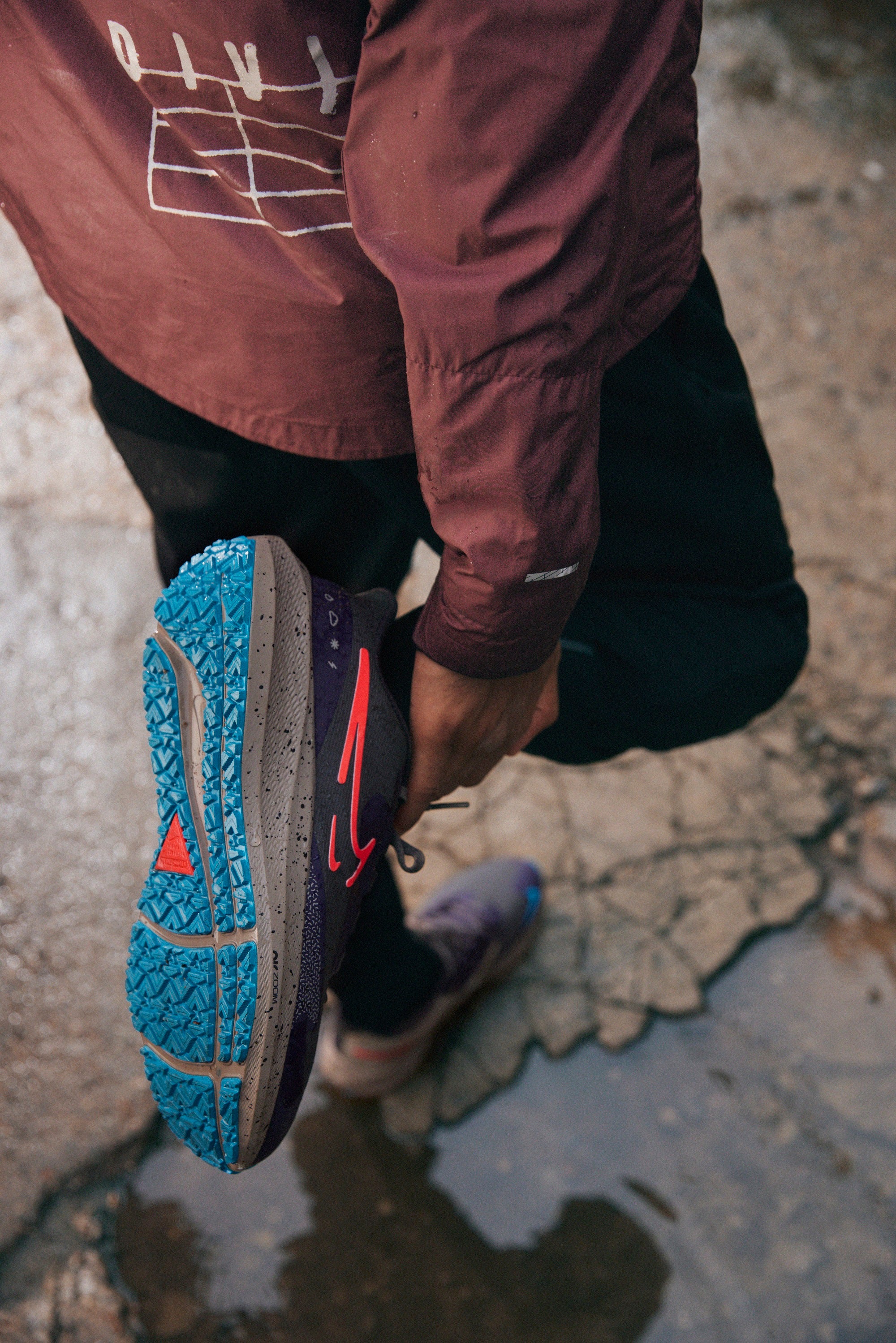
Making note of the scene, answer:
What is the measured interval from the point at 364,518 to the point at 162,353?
324 millimetres

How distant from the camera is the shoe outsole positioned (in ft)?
2.96

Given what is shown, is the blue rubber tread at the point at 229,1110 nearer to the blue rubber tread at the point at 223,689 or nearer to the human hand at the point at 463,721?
the blue rubber tread at the point at 223,689

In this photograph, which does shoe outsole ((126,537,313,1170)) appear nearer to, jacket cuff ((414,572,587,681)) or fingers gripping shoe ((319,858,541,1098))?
jacket cuff ((414,572,587,681))

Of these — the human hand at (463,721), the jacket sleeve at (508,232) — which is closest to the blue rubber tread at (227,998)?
the human hand at (463,721)

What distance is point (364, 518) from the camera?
116 centimetres

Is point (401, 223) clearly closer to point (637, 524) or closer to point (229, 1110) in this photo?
point (637, 524)

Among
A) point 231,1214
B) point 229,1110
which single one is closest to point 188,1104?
point 229,1110

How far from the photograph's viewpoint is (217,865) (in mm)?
914

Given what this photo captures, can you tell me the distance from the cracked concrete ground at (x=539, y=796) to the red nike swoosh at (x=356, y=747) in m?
0.81

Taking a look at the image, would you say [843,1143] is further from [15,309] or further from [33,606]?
[15,309]

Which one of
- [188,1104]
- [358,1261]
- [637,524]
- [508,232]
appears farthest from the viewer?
[358,1261]

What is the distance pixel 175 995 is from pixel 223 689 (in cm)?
30

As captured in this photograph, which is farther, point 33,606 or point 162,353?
point 33,606

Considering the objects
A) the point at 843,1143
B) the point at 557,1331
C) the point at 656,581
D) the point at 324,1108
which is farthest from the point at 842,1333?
the point at 656,581
